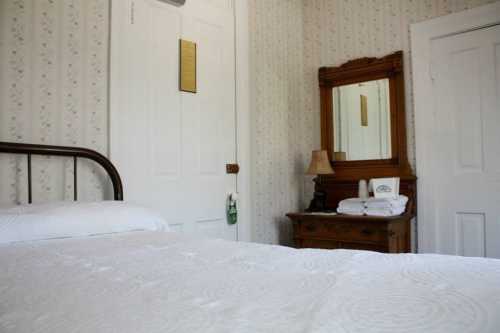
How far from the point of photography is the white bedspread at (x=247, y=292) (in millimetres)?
556

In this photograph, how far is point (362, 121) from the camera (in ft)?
9.80

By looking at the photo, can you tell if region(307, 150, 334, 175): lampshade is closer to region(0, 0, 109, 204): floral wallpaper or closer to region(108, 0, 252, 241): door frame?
region(108, 0, 252, 241): door frame

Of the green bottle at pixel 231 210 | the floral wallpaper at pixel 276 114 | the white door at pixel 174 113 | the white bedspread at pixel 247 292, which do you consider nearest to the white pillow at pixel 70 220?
the white bedspread at pixel 247 292

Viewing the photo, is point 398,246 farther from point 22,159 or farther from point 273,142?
point 22,159

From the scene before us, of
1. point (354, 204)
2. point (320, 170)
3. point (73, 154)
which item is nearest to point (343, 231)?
point (354, 204)

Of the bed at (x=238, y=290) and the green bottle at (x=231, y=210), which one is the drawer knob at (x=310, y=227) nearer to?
the green bottle at (x=231, y=210)

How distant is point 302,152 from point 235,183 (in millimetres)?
802

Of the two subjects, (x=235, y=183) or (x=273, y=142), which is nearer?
(x=235, y=183)

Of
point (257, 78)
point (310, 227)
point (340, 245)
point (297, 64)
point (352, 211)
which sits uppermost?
point (297, 64)

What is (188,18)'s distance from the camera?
8.16 ft

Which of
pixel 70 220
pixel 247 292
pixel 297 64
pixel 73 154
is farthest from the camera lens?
pixel 297 64

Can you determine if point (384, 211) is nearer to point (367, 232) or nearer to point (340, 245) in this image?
point (367, 232)

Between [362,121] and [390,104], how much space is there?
239 millimetres

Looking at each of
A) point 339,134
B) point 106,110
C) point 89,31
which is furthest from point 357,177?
point 89,31
